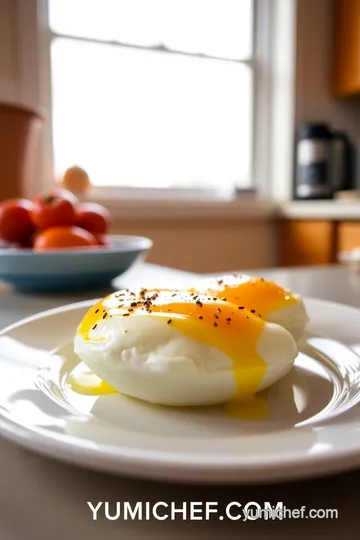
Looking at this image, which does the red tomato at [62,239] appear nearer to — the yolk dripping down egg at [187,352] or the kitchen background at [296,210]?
the yolk dripping down egg at [187,352]

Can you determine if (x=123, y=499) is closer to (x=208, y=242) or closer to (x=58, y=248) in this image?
(x=58, y=248)

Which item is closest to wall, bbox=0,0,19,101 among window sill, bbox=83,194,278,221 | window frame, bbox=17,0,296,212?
window frame, bbox=17,0,296,212

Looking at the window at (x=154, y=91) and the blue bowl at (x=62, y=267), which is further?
the window at (x=154, y=91)

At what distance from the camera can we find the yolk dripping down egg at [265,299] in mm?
435

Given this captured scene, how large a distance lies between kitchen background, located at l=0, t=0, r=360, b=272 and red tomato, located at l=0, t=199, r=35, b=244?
46.1 inches

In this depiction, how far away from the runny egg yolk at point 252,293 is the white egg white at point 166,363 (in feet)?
0.33

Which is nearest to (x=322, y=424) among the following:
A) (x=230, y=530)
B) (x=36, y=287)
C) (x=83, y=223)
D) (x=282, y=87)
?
(x=230, y=530)

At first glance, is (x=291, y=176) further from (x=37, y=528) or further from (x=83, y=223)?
(x=37, y=528)

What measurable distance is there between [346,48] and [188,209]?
108 centimetres

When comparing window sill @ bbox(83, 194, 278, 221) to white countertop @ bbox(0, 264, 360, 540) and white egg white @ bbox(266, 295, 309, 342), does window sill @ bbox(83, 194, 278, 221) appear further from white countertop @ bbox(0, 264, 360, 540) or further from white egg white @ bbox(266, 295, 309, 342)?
white countertop @ bbox(0, 264, 360, 540)

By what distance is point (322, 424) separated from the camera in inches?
10.6

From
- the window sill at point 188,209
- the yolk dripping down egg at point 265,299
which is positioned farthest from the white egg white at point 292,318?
the window sill at point 188,209

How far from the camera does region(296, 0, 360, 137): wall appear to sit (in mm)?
2451

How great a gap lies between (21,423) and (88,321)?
0.41 ft
